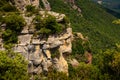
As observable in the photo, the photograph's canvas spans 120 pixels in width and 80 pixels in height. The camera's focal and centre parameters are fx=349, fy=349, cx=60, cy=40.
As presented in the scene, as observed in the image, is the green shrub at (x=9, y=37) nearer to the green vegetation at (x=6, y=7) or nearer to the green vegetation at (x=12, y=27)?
the green vegetation at (x=12, y=27)

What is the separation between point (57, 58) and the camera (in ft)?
232

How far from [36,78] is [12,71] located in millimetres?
9925

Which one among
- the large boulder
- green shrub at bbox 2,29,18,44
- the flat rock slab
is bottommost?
the large boulder

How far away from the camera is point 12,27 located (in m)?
67.3

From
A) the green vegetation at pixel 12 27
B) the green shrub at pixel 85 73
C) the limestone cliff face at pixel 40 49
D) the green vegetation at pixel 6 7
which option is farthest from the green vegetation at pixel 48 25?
the green shrub at pixel 85 73

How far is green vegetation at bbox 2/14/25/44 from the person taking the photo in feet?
217

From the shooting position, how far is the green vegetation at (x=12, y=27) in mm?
66125

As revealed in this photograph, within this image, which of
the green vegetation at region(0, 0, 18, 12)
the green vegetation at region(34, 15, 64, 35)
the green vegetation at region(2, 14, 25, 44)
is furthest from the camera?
the green vegetation at region(0, 0, 18, 12)

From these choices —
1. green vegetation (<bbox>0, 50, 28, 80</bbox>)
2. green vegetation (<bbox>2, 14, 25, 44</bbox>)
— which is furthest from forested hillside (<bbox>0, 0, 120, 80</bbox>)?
green vegetation (<bbox>0, 50, 28, 80</bbox>)

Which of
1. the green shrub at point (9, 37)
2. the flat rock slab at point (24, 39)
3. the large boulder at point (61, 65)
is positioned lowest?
the large boulder at point (61, 65)

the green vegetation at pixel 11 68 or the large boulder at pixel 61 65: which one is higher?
the green vegetation at pixel 11 68

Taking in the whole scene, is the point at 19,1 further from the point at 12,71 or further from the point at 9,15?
the point at 12,71

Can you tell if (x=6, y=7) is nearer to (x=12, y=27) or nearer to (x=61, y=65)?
(x=12, y=27)

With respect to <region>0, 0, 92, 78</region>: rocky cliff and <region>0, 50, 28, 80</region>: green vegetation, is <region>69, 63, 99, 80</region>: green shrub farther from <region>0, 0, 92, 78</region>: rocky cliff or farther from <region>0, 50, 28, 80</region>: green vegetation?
<region>0, 50, 28, 80</region>: green vegetation
